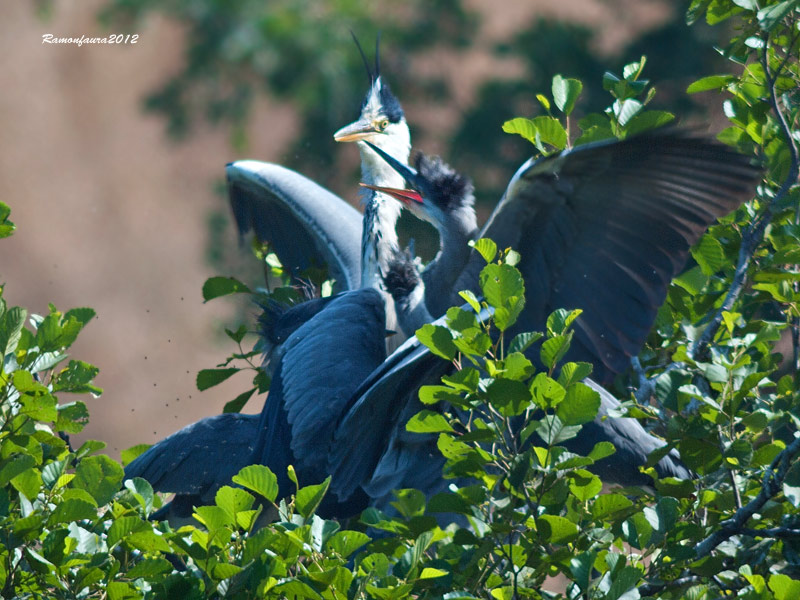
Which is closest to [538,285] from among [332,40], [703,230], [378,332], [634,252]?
[634,252]

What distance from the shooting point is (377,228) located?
3.32 m

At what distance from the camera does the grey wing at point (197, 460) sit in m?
2.75

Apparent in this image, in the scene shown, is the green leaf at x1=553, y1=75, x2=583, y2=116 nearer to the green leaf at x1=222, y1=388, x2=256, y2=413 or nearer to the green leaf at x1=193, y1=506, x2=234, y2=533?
the green leaf at x1=193, y1=506, x2=234, y2=533

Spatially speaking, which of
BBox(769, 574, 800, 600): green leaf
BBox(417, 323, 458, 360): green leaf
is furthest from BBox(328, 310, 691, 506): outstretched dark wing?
BBox(769, 574, 800, 600): green leaf

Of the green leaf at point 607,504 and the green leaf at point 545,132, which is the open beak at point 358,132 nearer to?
the green leaf at point 545,132

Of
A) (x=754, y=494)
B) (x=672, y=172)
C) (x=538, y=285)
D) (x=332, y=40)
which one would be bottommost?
(x=754, y=494)

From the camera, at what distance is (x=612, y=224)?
2295 millimetres

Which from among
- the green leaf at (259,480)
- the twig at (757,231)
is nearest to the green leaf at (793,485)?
the twig at (757,231)

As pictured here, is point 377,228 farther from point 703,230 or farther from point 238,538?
point 238,538

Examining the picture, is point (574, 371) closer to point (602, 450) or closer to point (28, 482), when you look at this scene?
point (602, 450)

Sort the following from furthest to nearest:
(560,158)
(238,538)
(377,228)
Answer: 1. (377,228)
2. (560,158)
3. (238,538)

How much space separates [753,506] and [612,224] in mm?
902

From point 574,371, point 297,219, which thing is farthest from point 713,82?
point 297,219

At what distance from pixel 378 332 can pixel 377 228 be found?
669mm
